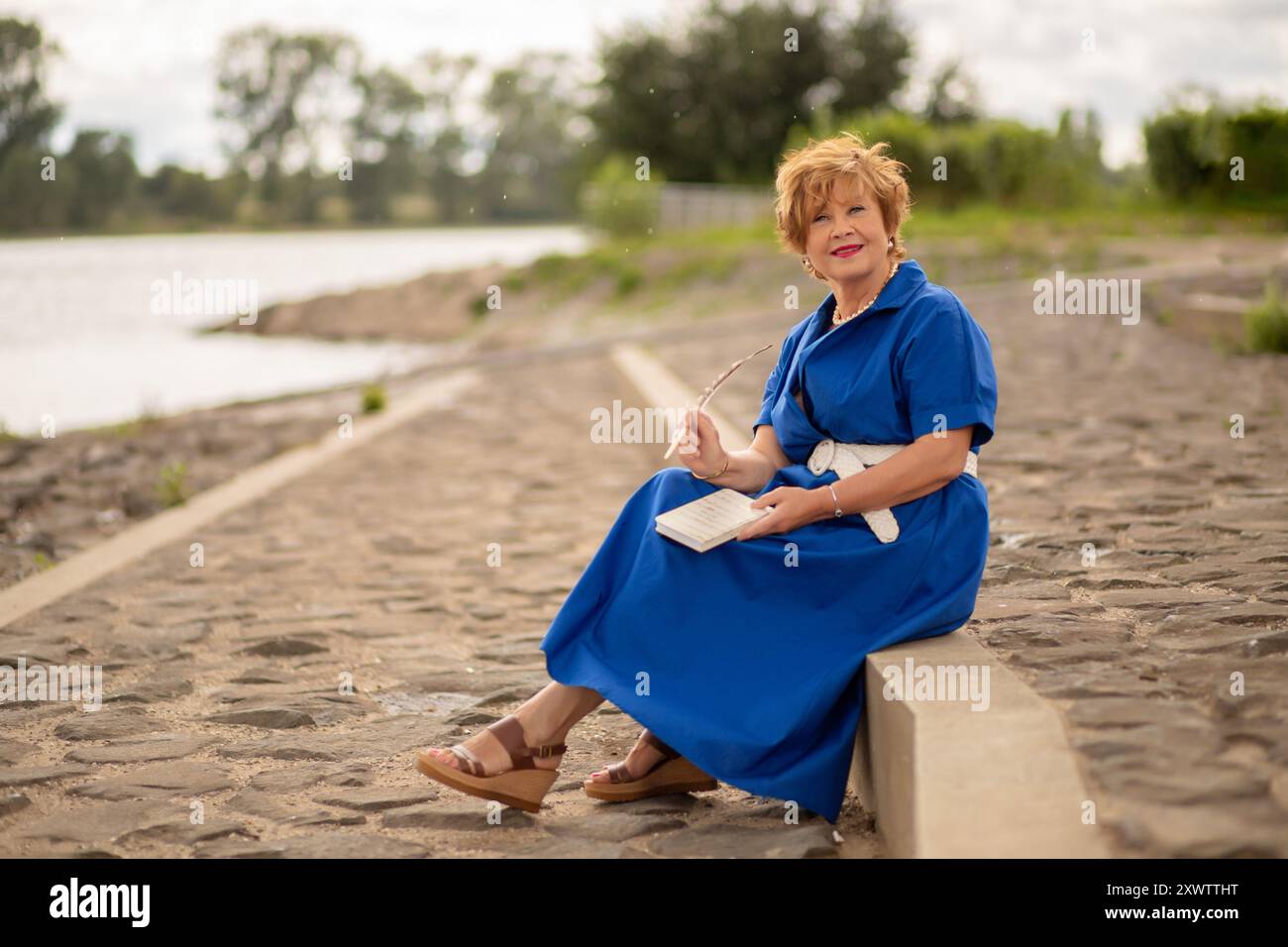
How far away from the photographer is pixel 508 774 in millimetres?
3090

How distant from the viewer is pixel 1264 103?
18.5m

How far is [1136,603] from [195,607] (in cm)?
360

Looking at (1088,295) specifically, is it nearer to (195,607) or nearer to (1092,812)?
(195,607)

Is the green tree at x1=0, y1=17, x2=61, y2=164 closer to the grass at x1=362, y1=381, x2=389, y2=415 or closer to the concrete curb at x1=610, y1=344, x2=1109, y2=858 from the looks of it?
the grass at x1=362, y1=381, x2=389, y2=415

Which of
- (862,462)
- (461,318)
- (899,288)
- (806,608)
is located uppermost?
(461,318)

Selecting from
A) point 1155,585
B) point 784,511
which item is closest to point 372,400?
point 1155,585

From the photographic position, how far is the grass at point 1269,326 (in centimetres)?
957

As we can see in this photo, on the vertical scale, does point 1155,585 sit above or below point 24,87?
below

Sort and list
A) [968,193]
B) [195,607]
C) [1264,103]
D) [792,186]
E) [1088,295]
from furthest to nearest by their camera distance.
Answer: [968,193] < [1264,103] < [1088,295] < [195,607] < [792,186]

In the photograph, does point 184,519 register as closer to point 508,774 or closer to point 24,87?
point 508,774

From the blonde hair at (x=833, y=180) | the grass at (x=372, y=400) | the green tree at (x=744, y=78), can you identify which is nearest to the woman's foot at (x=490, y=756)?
the blonde hair at (x=833, y=180)

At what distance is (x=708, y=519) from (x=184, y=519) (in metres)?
4.74
